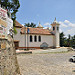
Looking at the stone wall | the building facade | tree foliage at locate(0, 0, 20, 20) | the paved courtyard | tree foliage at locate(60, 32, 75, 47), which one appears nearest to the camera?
the stone wall

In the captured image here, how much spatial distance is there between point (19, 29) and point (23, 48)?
569 cm

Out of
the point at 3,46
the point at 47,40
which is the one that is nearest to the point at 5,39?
the point at 3,46

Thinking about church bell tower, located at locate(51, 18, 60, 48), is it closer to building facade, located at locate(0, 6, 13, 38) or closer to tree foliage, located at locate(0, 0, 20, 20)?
tree foliage, located at locate(0, 0, 20, 20)

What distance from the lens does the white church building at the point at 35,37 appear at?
3037 cm

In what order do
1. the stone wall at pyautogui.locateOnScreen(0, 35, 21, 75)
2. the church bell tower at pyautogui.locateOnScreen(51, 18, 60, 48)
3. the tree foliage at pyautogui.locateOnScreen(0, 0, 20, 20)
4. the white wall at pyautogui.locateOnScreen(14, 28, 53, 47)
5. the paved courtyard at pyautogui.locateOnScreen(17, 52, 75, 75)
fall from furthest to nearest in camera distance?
the church bell tower at pyautogui.locateOnScreen(51, 18, 60, 48) < the white wall at pyautogui.locateOnScreen(14, 28, 53, 47) < the tree foliage at pyautogui.locateOnScreen(0, 0, 20, 20) < the paved courtyard at pyautogui.locateOnScreen(17, 52, 75, 75) < the stone wall at pyautogui.locateOnScreen(0, 35, 21, 75)

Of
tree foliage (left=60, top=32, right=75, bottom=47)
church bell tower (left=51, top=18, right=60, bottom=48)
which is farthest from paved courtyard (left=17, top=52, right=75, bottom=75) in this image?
tree foliage (left=60, top=32, right=75, bottom=47)

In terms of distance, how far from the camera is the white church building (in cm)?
3037

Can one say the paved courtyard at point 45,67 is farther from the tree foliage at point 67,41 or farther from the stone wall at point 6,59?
the tree foliage at point 67,41

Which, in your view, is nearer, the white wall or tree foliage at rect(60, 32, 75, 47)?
the white wall

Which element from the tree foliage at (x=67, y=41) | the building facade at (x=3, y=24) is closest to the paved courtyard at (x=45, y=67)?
the building facade at (x=3, y=24)

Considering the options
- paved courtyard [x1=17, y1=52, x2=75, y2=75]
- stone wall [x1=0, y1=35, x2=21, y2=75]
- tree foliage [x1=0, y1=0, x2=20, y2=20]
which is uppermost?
tree foliage [x1=0, y1=0, x2=20, y2=20]

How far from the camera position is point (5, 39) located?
6777 mm

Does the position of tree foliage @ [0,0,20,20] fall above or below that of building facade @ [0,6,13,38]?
above

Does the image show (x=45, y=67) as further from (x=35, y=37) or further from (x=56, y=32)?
(x=56, y=32)
